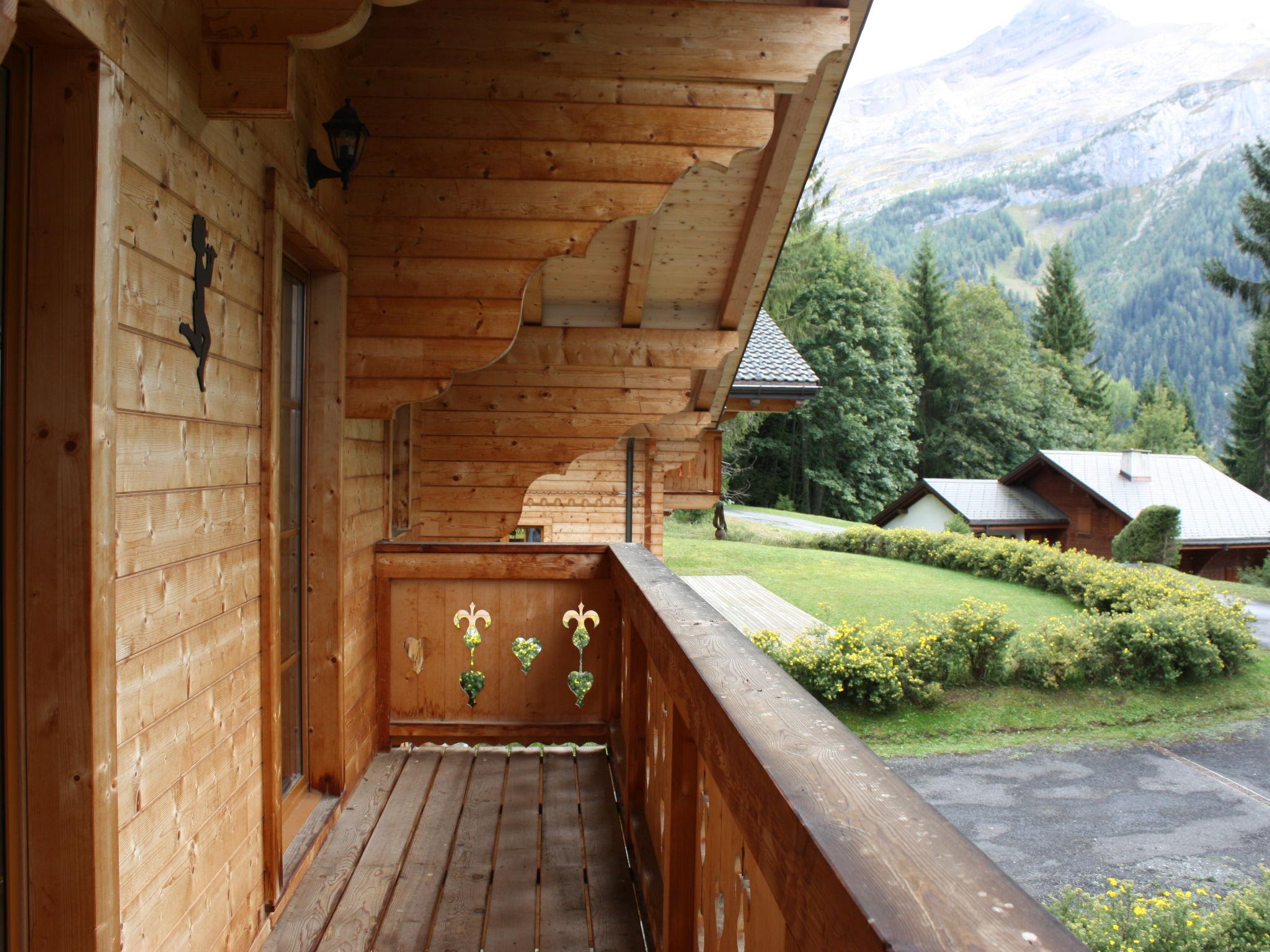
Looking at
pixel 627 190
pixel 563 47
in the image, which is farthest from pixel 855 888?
pixel 563 47

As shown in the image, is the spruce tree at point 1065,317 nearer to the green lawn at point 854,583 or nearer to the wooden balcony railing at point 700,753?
the green lawn at point 854,583

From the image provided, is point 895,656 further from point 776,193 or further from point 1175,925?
point 776,193

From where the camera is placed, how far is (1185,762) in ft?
30.1

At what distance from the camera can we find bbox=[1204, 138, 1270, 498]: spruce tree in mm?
23812

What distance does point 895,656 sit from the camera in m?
10.2

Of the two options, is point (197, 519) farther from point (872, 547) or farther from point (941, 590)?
point (872, 547)

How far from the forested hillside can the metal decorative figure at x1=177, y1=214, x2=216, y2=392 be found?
245 ft

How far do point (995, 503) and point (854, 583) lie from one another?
1057 centimetres

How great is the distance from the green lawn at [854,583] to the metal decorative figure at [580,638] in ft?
32.6

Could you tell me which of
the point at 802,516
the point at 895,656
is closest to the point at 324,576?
the point at 895,656

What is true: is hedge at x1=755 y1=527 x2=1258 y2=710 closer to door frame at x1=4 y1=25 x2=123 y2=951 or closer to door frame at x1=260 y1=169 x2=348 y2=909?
door frame at x1=260 y1=169 x2=348 y2=909

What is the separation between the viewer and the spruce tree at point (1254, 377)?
78.1 ft

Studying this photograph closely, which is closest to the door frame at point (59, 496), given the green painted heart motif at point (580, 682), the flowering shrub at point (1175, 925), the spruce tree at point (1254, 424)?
the green painted heart motif at point (580, 682)

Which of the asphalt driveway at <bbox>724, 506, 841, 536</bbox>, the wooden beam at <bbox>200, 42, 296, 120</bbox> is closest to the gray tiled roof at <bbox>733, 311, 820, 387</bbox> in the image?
the wooden beam at <bbox>200, 42, 296, 120</bbox>
